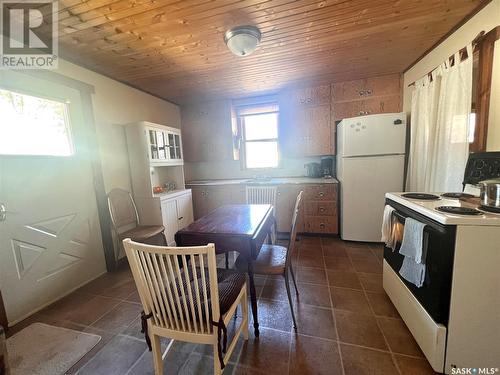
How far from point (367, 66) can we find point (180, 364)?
3675 millimetres

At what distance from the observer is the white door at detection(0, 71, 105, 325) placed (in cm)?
176

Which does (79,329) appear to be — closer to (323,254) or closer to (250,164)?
(323,254)

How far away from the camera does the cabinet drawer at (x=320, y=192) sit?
3221 mm

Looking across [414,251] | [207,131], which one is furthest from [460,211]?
[207,131]

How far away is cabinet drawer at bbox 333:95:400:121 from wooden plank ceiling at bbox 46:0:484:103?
0.39 meters

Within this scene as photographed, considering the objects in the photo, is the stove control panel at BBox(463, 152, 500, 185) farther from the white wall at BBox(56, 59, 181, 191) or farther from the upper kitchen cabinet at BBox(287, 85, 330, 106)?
the white wall at BBox(56, 59, 181, 191)

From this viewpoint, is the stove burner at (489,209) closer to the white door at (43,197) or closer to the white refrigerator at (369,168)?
the white refrigerator at (369,168)

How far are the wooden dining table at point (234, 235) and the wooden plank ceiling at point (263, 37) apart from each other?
5.43 ft

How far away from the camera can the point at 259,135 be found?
4070 mm

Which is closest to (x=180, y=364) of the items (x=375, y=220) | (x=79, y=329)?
(x=79, y=329)

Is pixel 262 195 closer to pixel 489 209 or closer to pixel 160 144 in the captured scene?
pixel 160 144

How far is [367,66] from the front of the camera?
274cm

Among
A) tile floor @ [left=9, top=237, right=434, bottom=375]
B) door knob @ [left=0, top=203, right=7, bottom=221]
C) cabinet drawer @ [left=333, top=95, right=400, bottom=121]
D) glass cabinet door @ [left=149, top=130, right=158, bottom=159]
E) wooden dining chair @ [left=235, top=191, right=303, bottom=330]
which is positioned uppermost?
cabinet drawer @ [left=333, top=95, right=400, bottom=121]

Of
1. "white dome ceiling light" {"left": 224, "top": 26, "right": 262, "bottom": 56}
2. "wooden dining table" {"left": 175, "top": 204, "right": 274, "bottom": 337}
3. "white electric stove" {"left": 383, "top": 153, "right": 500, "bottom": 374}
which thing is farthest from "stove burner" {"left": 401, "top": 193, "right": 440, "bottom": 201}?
"white dome ceiling light" {"left": 224, "top": 26, "right": 262, "bottom": 56}
